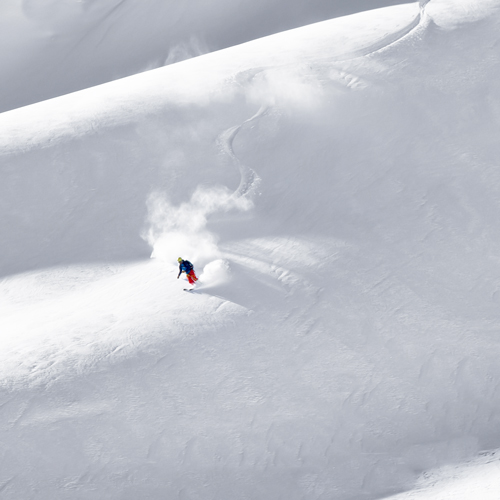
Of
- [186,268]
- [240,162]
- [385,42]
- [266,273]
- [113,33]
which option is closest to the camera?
[186,268]

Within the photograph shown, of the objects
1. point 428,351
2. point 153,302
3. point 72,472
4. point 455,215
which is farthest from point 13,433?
point 455,215

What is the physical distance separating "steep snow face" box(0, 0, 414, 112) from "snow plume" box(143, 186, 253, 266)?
1549 cm

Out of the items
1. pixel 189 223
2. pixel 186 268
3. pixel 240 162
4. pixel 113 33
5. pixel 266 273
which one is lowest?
pixel 266 273

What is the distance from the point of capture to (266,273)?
16.8m

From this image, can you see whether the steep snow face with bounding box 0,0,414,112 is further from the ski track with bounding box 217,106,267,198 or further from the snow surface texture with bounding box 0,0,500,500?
the ski track with bounding box 217,106,267,198

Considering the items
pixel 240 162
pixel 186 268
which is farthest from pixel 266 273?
pixel 240 162

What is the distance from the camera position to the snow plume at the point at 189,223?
1758 centimetres

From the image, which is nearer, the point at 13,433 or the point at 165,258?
the point at 13,433

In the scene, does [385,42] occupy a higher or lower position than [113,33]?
lower

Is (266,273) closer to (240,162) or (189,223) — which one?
(189,223)

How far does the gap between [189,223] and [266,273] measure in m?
3.15

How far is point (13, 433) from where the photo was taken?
44.6 ft

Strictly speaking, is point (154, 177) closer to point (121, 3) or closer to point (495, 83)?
point (495, 83)

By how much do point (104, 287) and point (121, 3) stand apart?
2350cm
